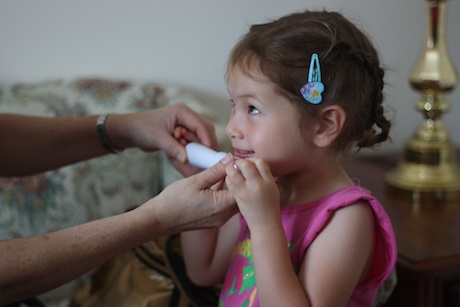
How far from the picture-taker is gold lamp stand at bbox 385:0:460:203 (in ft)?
4.58

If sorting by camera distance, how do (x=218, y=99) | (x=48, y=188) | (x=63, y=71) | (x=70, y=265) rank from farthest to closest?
(x=218, y=99), (x=63, y=71), (x=48, y=188), (x=70, y=265)

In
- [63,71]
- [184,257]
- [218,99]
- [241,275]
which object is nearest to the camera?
[241,275]

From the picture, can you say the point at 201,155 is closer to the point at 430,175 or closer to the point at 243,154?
the point at 243,154

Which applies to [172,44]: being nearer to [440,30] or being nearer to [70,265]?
[440,30]

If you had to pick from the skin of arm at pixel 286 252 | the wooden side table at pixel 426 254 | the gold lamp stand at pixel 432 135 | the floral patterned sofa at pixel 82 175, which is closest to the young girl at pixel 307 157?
the skin of arm at pixel 286 252

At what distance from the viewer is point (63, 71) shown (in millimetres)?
1510

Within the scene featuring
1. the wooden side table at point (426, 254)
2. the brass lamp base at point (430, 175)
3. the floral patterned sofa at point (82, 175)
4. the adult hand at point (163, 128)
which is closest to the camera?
the adult hand at point (163, 128)

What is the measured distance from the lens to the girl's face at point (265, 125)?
78 cm

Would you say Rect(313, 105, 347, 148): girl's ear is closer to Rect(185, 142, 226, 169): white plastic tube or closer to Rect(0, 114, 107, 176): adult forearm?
Rect(185, 142, 226, 169): white plastic tube

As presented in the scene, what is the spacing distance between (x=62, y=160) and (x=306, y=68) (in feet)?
1.92

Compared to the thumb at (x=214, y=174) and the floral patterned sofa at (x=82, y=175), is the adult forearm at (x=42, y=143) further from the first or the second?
the thumb at (x=214, y=174)

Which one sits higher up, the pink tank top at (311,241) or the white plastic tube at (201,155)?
the white plastic tube at (201,155)

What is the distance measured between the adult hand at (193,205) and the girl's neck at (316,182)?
Answer: 117mm

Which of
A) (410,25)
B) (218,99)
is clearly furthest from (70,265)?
(410,25)
